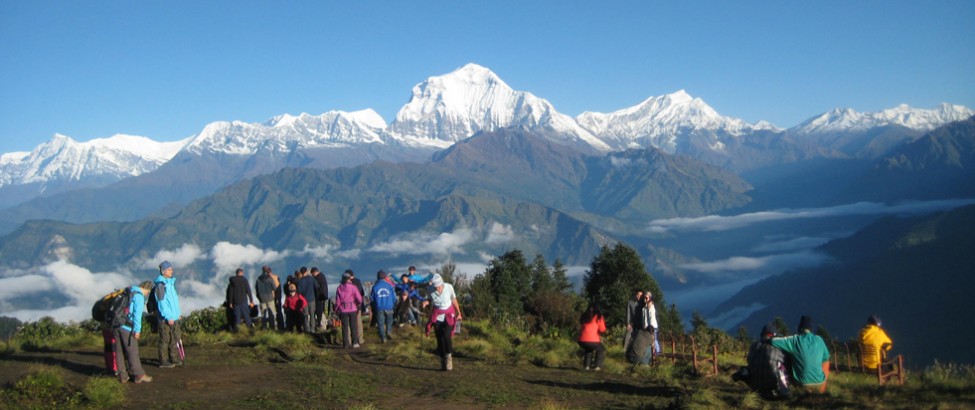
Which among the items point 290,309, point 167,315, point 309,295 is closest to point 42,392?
point 167,315

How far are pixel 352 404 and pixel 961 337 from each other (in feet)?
636

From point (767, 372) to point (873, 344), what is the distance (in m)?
3.99

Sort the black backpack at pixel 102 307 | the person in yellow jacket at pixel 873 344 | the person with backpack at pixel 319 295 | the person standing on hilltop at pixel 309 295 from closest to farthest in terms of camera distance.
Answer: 1. the black backpack at pixel 102 307
2. the person in yellow jacket at pixel 873 344
3. the person standing on hilltop at pixel 309 295
4. the person with backpack at pixel 319 295

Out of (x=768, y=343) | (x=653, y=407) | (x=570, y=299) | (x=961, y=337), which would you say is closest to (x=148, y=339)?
(x=653, y=407)

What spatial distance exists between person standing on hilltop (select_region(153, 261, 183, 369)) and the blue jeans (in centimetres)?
530

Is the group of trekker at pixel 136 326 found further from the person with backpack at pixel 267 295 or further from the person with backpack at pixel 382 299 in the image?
the person with backpack at pixel 267 295

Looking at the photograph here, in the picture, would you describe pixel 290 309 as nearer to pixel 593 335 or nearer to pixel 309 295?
pixel 309 295

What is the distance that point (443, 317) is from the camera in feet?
50.5

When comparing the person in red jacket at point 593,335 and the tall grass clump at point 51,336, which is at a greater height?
the tall grass clump at point 51,336

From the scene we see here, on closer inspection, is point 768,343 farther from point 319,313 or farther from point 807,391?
point 319,313

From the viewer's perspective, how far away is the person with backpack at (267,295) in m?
21.4

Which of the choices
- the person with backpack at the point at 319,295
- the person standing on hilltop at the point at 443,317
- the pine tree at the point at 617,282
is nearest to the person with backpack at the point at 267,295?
the person with backpack at the point at 319,295

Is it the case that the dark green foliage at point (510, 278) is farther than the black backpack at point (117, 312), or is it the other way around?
the dark green foliage at point (510, 278)

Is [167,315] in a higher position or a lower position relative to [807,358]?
higher
